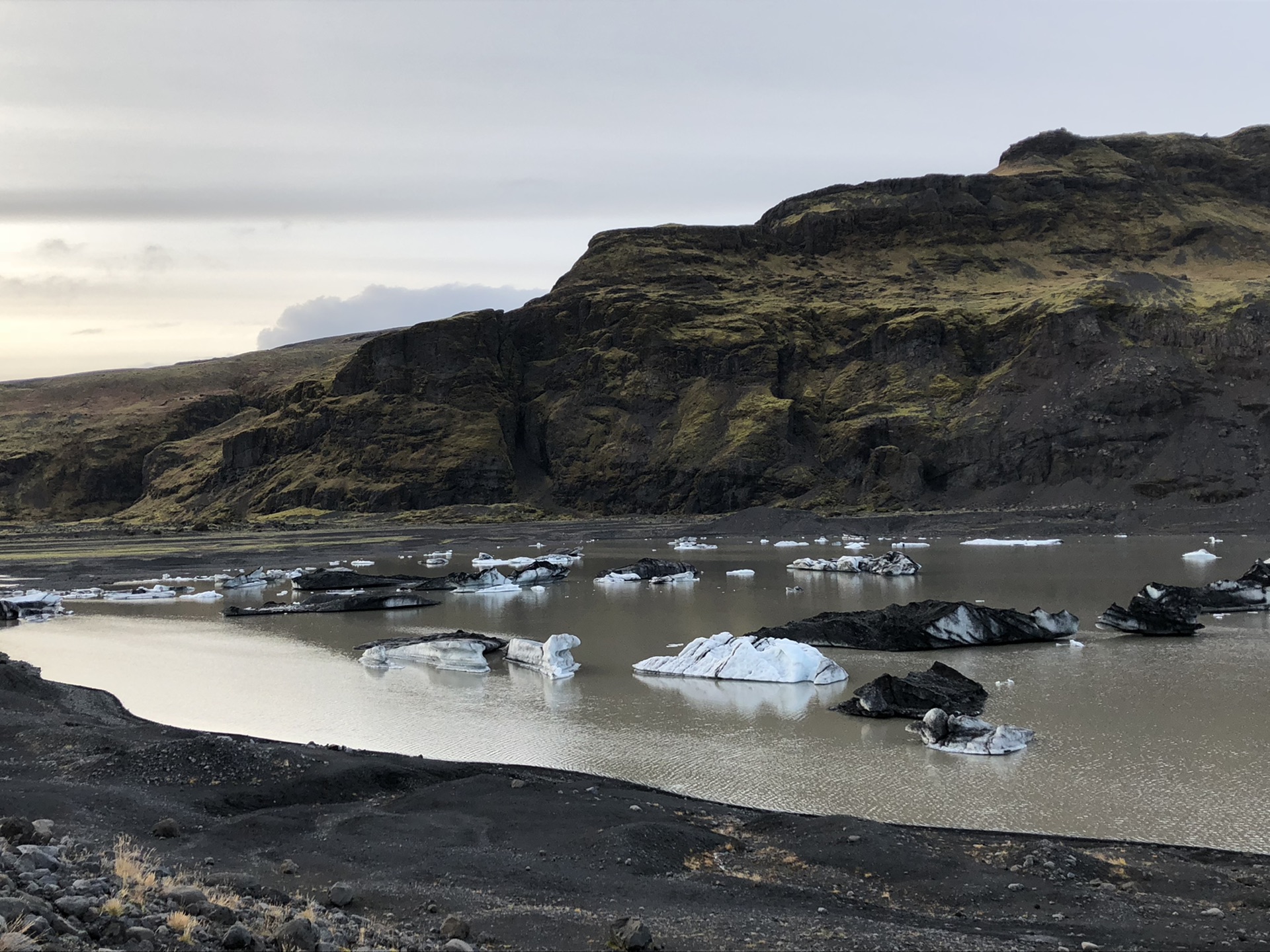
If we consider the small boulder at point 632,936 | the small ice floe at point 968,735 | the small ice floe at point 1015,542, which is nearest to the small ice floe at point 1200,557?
the small ice floe at point 1015,542

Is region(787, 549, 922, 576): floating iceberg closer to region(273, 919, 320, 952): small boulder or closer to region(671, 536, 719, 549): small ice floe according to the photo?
region(671, 536, 719, 549): small ice floe

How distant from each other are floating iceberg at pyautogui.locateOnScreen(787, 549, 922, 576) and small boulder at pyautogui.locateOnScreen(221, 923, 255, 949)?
3951cm

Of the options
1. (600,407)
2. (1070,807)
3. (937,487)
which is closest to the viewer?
(1070,807)

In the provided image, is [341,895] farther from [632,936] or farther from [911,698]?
[911,698]

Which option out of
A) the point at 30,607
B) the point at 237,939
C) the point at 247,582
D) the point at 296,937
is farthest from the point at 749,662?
the point at 247,582

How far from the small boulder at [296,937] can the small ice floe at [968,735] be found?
1102cm

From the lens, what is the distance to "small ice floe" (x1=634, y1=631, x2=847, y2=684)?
21.2m

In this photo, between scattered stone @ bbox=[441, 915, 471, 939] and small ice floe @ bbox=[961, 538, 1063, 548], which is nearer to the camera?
scattered stone @ bbox=[441, 915, 471, 939]

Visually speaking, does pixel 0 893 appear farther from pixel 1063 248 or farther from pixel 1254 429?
pixel 1063 248

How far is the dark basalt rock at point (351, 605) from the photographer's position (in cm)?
3559

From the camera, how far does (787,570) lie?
4816 cm

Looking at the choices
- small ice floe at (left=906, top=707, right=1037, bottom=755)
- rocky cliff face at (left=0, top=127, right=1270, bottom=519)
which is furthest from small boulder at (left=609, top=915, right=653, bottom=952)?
rocky cliff face at (left=0, top=127, right=1270, bottom=519)

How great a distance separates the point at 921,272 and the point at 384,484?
221 feet

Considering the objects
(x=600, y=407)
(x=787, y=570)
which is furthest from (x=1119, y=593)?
(x=600, y=407)
